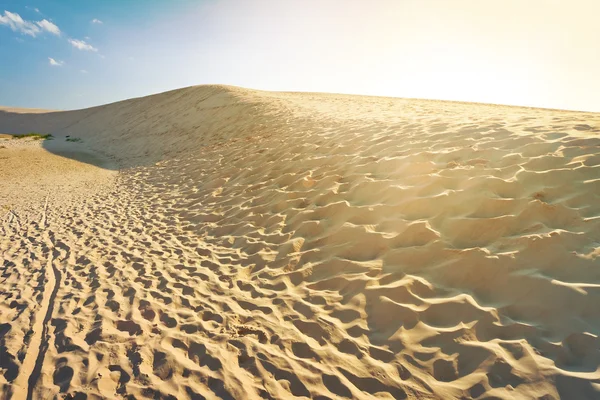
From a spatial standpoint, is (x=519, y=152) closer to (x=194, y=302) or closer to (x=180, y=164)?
(x=194, y=302)

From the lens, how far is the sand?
7.86 ft

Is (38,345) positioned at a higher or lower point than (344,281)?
lower

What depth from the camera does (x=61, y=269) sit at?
4.50m

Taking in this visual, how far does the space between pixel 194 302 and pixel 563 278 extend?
356 cm

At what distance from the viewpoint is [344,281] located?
3477 millimetres

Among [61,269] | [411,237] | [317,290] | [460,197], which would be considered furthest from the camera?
[61,269]

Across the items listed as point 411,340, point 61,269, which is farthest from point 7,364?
point 411,340

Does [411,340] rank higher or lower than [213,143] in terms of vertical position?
lower

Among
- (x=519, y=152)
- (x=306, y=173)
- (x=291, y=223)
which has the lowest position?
(x=291, y=223)

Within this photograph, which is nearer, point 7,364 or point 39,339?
point 7,364

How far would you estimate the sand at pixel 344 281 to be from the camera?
2.40 meters

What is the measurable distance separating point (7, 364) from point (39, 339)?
0.34 meters

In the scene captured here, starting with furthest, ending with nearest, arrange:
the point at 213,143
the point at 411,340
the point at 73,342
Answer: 1. the point at 213,143
2. the point at 73,342
3. the point at 411,340

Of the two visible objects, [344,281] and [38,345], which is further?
[344,281]
